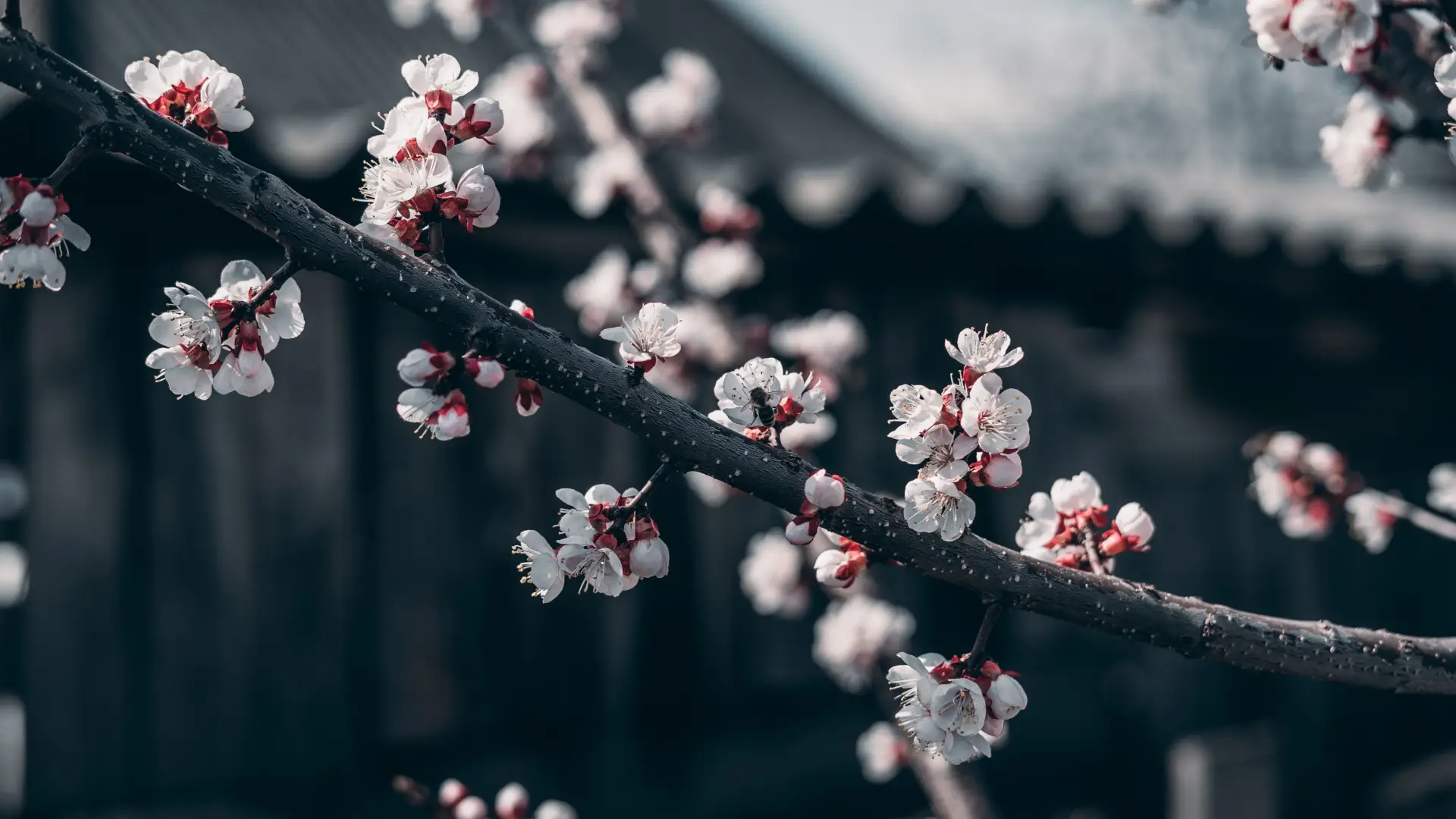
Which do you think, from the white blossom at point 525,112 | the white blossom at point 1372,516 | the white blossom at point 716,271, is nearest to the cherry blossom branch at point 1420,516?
the white blossom at point 1372,516

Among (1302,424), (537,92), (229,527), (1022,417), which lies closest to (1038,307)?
(1302,424)

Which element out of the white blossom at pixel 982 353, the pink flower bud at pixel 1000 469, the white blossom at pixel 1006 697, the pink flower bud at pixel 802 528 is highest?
the white blossom at pixel 982 353

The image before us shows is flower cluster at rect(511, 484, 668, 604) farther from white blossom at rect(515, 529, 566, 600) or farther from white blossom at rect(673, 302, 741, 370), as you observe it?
white blossom at rect(673, 302, 741, 370)

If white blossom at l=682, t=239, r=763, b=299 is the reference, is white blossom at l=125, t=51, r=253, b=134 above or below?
below

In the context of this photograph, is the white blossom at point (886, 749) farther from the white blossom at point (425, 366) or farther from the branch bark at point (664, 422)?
the white blossom at point (425, 366)

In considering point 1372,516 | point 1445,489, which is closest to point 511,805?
point 1445,489

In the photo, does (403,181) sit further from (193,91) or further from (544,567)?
(544,567)

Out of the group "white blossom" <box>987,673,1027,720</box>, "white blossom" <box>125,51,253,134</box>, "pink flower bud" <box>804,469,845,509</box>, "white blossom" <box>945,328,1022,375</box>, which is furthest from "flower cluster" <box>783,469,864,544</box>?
"white blossom" <box>125,51,253,134</box>
